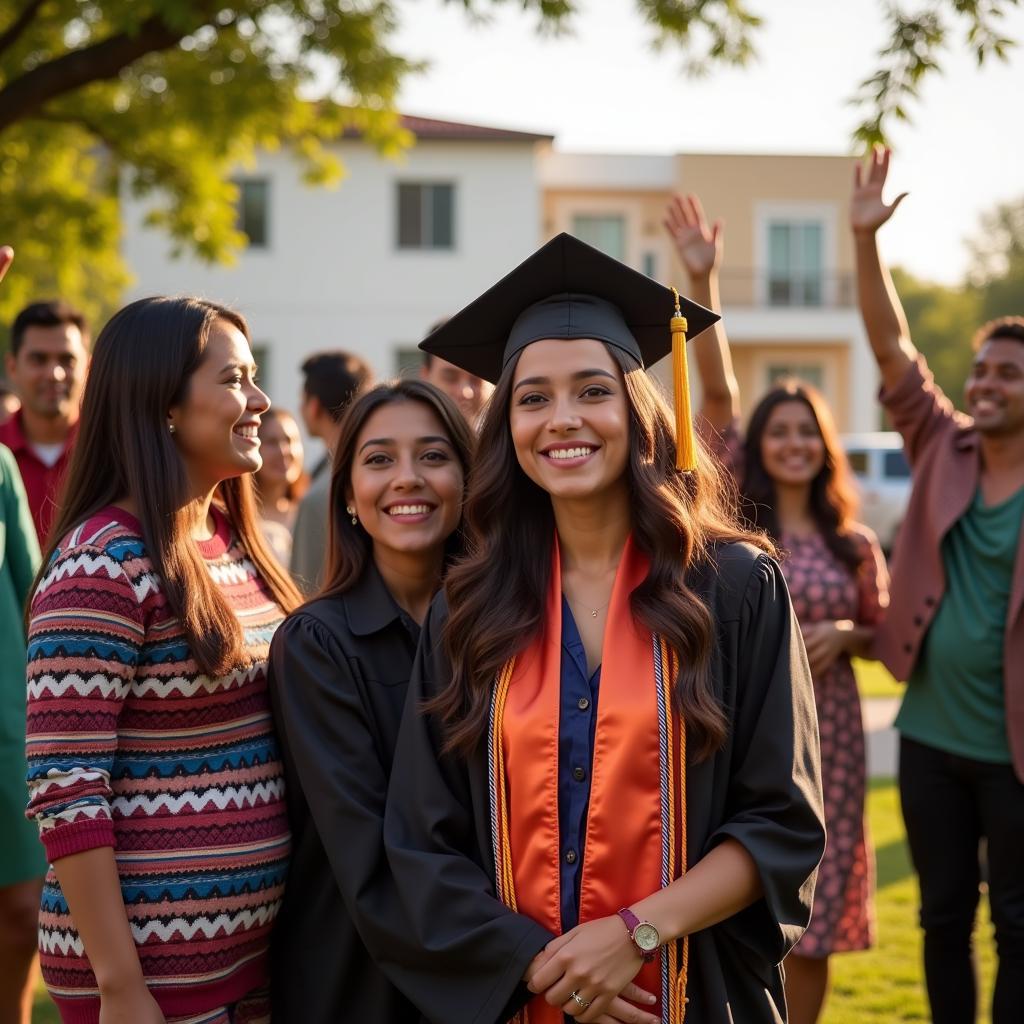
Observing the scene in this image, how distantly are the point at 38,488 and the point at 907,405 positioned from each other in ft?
10.7

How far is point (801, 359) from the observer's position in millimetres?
27250

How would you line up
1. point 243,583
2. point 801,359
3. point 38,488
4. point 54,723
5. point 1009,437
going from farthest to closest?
point 801,359
point 38,488
point 1009,437
point 243,583
point 54,723

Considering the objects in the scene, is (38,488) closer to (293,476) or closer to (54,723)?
(293,476)

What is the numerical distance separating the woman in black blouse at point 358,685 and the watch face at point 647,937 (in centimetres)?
48

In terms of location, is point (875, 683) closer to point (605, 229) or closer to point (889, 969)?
point (889, 969)

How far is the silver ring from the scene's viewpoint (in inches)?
98.7

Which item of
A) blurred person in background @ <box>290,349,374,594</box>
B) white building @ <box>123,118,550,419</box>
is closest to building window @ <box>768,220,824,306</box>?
white building @ <box>123,118,550,419</box>

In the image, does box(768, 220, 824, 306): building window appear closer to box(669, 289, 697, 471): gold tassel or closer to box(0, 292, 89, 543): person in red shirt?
box(0, 292, 89, 543): person in red shirt

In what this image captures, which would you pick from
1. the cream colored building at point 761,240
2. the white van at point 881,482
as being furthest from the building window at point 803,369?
the white van at point 881,482

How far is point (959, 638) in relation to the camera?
13.7 ft


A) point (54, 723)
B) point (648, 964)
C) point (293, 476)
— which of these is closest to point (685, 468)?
point (648, 964)

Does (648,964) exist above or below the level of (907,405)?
below

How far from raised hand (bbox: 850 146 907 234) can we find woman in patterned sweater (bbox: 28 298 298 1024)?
2296mm

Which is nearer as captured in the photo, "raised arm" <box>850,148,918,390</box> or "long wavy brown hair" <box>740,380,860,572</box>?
"raised arm" <box>850,148,918,390</box>
